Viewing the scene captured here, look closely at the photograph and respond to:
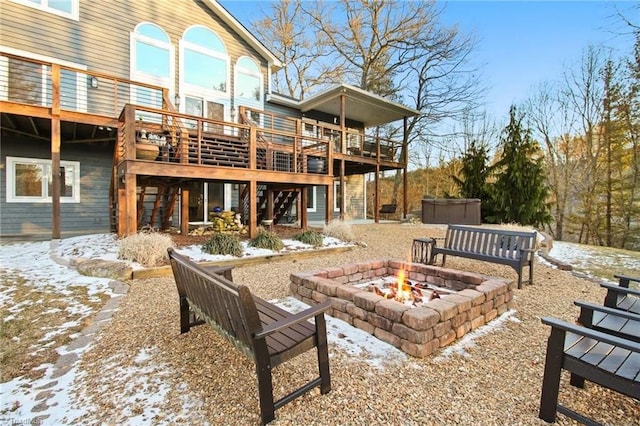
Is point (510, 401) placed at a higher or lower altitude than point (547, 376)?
lower

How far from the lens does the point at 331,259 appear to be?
22.1 ft

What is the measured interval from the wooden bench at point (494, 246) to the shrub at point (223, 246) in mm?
3871

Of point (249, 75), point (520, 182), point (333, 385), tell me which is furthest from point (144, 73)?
point (520, 182)

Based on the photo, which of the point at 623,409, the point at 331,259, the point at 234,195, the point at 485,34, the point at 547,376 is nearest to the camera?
the point at 547,376

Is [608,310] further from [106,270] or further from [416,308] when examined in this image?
[106,270]

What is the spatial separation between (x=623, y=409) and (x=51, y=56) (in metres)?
12.6

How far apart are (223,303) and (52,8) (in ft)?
36.7

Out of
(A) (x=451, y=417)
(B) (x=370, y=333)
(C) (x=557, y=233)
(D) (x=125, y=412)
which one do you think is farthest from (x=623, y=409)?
(C) (x=557, y=233)

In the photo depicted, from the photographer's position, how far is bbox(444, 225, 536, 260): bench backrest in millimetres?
4797

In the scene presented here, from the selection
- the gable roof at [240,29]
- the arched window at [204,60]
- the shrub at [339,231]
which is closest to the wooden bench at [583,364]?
the shrub at [339,231]

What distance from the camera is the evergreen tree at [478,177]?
1394 cm

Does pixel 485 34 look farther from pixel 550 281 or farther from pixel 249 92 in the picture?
pixel 550 281

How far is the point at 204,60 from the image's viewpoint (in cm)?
1091

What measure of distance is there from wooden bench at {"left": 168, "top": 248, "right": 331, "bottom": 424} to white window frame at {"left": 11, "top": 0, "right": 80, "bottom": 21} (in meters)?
10.3
